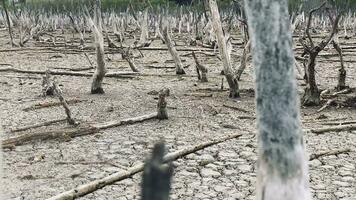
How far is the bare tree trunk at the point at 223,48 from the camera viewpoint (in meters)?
8.88

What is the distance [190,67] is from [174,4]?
30693 mm

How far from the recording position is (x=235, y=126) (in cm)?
719

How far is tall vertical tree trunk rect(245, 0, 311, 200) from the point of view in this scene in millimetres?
1999

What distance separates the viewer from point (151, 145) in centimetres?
623

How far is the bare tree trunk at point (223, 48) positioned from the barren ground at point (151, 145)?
0.24m

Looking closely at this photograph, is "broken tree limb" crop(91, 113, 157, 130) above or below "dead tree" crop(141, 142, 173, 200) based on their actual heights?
below

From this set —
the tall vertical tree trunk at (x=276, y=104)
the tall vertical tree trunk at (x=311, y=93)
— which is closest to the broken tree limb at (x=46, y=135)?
the tall vertical tree trunk at (x=311, y=93)

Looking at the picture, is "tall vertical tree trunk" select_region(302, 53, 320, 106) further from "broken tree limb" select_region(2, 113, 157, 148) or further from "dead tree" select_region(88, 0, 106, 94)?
"dead tree" select_region(88, 0, 106, 94)

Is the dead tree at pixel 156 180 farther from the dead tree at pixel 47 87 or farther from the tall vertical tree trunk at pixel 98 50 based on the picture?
the dead tree at pixel 47 87

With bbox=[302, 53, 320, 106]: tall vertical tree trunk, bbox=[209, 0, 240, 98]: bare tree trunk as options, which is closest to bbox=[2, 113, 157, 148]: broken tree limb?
bbox=[209, 0, 240, 98]: bare tree trunk

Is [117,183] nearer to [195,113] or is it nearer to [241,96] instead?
[195,113]

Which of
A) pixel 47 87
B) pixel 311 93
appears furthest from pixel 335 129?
pixel 47 87

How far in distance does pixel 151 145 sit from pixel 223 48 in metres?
3.17

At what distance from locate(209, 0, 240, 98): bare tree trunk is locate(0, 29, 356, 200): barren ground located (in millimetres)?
243
